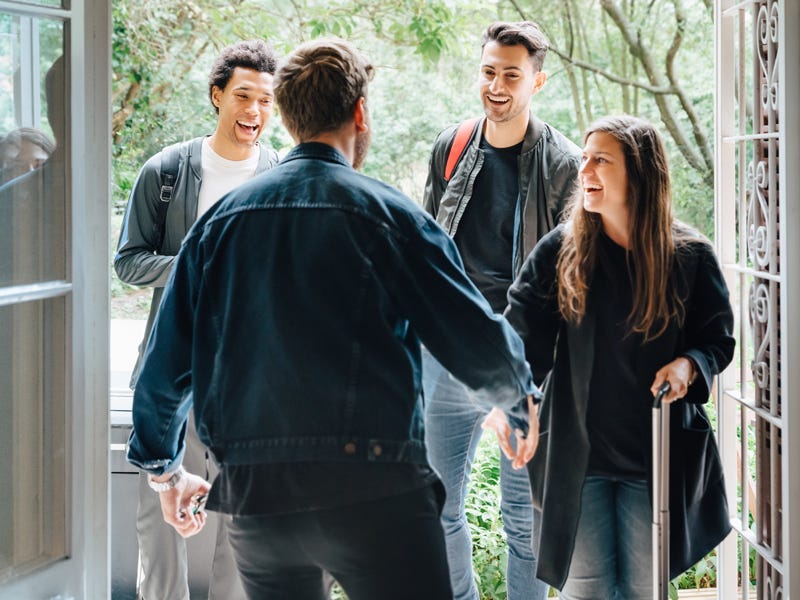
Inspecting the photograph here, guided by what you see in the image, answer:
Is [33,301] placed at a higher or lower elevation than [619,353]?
higher

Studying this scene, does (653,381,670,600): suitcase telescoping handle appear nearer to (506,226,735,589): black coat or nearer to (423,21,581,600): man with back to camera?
(506,226,735,589): black coat

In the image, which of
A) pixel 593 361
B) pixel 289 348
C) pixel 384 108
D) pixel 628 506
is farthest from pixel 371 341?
pixel 384 108

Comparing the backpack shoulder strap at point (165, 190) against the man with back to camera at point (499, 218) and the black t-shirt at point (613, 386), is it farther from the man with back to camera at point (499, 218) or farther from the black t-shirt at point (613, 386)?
the black t-shirt at point (613, 386)

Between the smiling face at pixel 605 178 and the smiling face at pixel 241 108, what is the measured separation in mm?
1103

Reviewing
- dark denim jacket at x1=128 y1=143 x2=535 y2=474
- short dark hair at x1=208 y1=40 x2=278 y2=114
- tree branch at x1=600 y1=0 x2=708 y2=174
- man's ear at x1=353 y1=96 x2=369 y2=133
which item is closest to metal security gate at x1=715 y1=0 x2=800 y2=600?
dark denim jacket at x1=128 y1=143 x2=535 y2=474

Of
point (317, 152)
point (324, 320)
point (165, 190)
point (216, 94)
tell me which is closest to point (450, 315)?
point (324, 320)

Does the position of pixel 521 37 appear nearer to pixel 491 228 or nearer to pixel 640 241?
pixel 491 228

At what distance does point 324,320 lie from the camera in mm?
1662

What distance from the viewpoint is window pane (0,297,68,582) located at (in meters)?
2.24

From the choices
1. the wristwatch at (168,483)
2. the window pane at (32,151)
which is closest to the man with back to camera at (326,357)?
the wristwatch at (168,483)

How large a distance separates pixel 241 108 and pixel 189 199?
1.03 ft

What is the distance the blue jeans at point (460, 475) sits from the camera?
2779 millimetres

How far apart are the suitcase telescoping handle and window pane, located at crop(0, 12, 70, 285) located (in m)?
Answer: 1.39

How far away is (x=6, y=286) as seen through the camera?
221 cm
